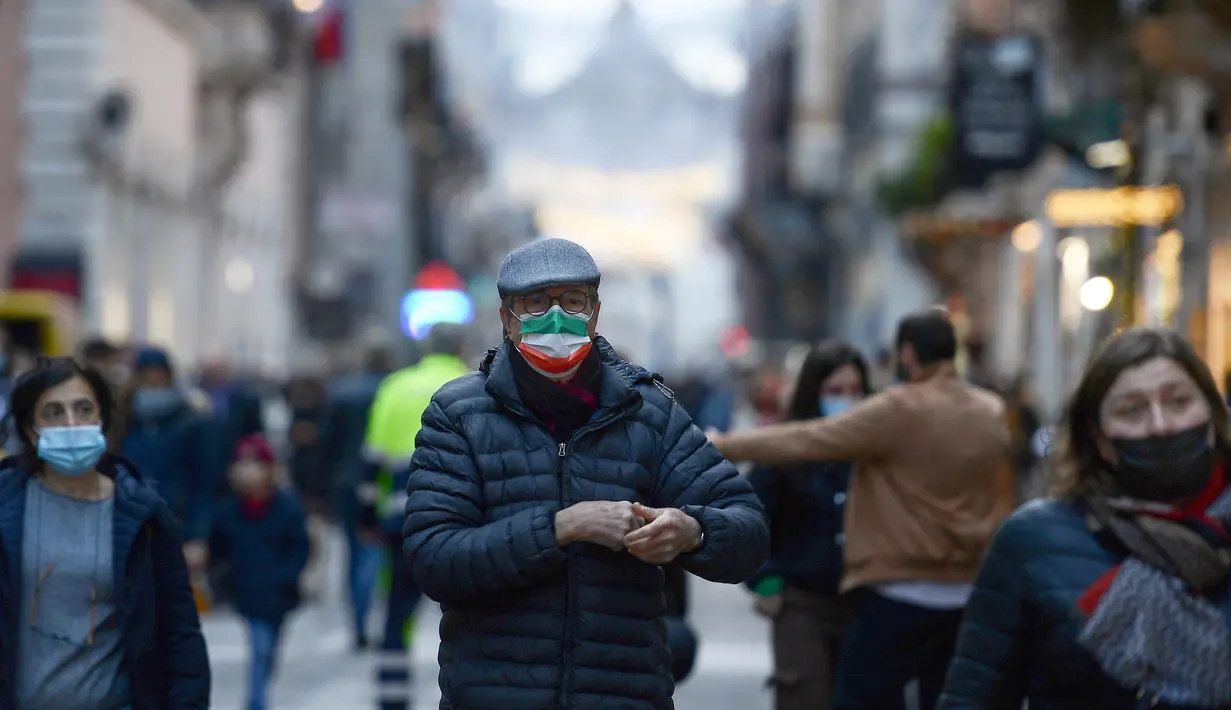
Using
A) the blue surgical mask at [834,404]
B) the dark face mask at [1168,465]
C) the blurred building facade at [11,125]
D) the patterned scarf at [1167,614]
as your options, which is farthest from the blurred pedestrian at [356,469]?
the blurred building facade at [11,125]

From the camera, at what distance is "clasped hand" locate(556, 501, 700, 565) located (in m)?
4.54

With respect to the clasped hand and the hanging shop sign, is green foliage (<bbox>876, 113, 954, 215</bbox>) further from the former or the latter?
the clasped hand

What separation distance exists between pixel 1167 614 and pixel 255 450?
691 cm

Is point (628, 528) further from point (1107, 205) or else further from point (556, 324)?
point (1107, 205)

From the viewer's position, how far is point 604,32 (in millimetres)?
193250

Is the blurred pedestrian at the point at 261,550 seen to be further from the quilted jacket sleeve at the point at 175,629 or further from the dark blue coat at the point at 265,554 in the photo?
the quilted jacket sleeve at the point at 175,629

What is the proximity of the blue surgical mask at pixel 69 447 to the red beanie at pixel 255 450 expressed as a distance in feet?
15.9

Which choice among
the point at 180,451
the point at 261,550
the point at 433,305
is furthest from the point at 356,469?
the point at 433,305

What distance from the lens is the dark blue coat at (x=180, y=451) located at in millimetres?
12369

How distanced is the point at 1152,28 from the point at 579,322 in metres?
14.0

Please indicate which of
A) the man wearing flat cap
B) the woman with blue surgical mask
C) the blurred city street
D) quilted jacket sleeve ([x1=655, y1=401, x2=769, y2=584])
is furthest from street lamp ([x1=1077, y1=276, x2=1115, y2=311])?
the man wearing flat cap

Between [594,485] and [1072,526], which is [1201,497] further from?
[594,485]

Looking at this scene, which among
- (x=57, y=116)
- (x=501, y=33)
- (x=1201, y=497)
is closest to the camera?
(x=1201, y=497)

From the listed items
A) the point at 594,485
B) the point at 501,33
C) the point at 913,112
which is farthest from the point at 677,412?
the point at 501,33
